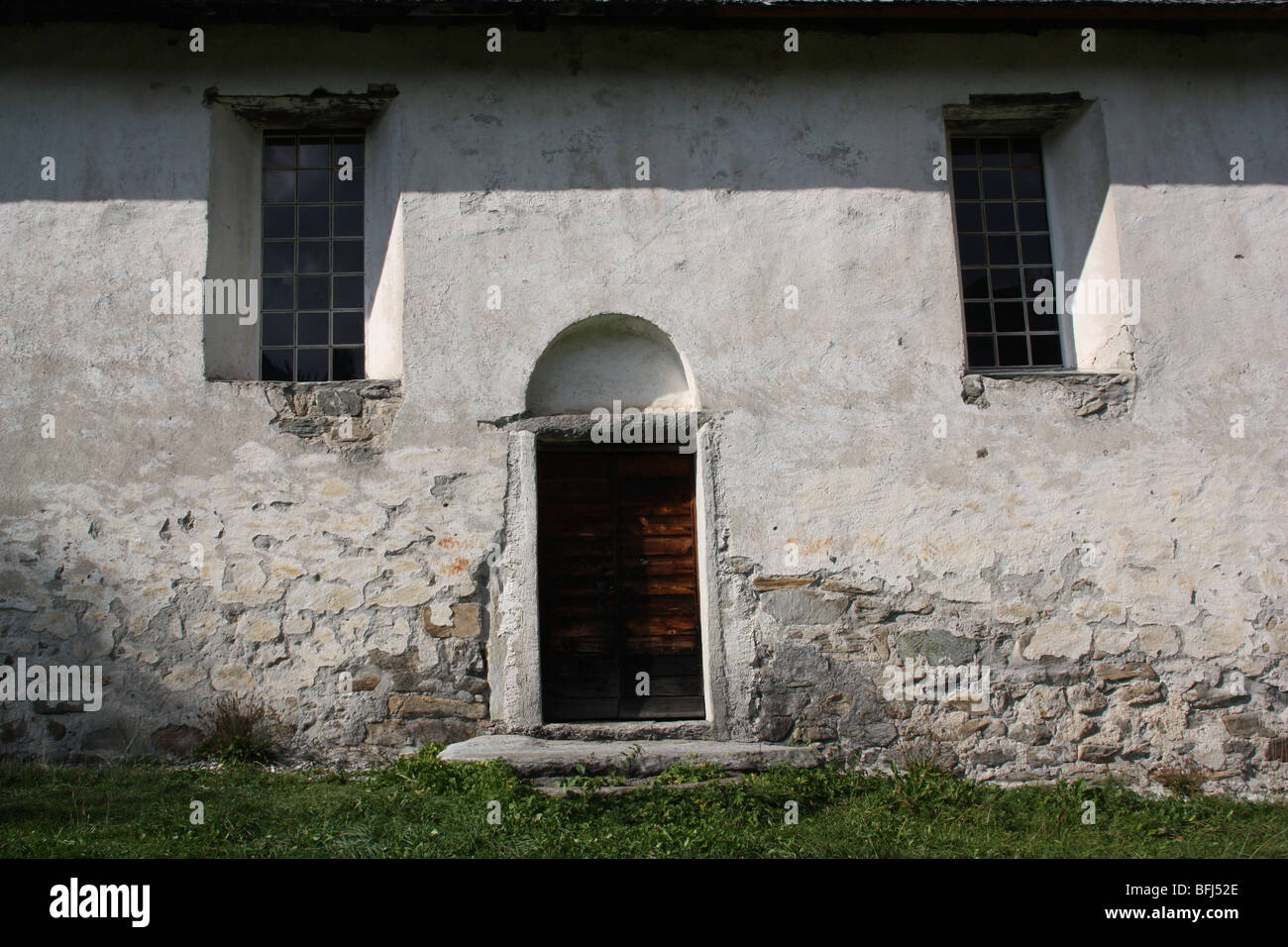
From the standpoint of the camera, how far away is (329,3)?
6539mm

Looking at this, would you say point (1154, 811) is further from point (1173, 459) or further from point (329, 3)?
point (329, 3)

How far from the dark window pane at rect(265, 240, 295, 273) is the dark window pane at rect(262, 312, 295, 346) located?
0.31 metres

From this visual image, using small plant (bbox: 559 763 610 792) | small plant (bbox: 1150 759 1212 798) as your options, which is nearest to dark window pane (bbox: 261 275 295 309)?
small plant (bbox: 559 763 610 792)

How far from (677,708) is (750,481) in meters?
1.53

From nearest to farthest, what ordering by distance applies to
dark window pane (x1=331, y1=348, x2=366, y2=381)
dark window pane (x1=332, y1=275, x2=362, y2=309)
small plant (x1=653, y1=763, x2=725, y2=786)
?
small plant (x1=653, y1=763, x2=725, y2=786)
dark window pane (x1=331, y1=348, x2=366, y2=381)
dark window pane (x1=332, y1=275, x2=362, y2=309)

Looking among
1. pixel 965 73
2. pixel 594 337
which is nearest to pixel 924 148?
pixel 965 73

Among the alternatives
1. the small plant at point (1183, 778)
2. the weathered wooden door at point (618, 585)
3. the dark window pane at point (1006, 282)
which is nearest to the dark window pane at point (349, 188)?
the weathered wooden door at point (618, 585)

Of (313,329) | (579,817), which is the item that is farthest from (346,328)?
(579,817)

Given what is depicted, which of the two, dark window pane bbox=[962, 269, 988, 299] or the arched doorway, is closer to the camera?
the arched doorway

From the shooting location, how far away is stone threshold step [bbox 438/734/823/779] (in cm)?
592

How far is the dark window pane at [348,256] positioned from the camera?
23.4ft

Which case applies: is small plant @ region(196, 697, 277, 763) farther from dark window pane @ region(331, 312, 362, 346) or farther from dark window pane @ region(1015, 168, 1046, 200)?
dark window pane @ region(1015, 168, 1046, 200)

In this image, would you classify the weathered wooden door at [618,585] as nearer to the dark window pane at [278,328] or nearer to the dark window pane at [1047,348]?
the dark window pane at [278,328]

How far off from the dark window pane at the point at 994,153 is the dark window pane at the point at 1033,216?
347mm
